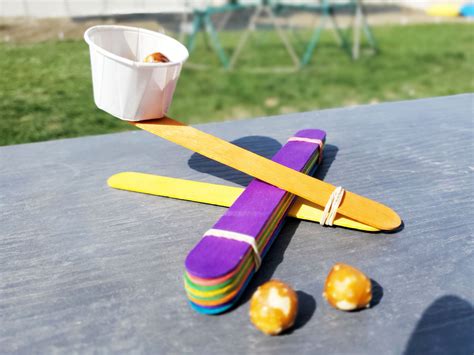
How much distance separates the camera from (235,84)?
3127mm

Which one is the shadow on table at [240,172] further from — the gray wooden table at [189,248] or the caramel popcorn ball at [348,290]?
the caramel popcorn ball at [348,290]

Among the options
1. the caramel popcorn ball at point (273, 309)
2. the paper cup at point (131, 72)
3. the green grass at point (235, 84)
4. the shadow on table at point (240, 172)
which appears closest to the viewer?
the caramel popcorn ball at point (273, 309)

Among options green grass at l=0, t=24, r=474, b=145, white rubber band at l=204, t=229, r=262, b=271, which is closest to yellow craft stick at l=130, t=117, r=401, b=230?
white rubber band at l=204, t=229, r=262, b=271

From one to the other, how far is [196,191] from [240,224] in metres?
0.22

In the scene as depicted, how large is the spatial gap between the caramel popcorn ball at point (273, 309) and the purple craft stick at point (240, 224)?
5cm

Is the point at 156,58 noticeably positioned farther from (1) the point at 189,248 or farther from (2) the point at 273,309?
(2) the point at 273,309

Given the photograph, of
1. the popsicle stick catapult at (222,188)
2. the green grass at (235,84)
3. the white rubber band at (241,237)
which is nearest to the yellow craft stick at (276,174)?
the popsicle stick catapult at (222,188)

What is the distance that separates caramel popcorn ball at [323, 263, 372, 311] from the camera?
1.98 feet

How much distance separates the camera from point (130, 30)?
2.72 feet

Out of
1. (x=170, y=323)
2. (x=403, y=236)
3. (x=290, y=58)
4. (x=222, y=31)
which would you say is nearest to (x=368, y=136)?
(x=403, y=236)

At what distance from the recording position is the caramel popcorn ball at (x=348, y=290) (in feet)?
1.98

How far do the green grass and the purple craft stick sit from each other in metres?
1.39

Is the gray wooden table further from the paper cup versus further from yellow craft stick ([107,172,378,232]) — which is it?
the paper cup

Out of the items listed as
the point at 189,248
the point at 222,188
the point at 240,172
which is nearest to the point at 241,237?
the point at 189,248
